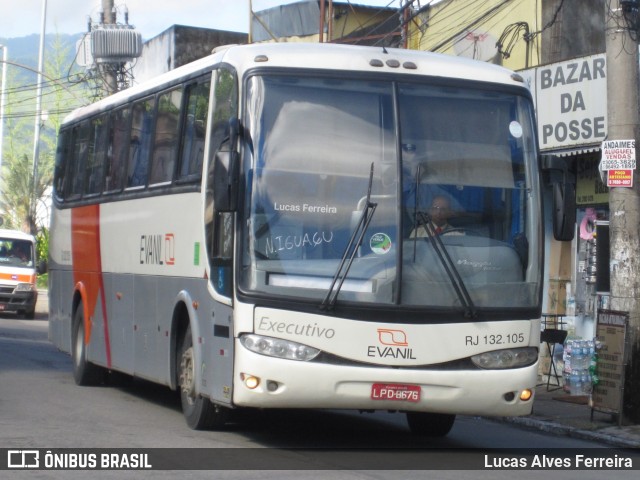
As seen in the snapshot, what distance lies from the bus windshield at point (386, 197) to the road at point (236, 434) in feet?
4.53

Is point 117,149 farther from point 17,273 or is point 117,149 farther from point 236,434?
point 17,273

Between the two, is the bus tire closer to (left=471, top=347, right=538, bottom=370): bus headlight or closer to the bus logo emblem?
the bus logo emblem

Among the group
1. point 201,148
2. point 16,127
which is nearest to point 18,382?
point 201,148

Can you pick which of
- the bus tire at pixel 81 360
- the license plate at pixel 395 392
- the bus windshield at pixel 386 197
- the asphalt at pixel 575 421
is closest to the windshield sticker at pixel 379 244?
the bus windshield at pixel 386 197

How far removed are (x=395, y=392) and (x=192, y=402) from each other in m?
2.41

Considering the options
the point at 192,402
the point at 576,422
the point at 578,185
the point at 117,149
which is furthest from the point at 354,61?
the point at 578,185

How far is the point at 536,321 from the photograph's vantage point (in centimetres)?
1040

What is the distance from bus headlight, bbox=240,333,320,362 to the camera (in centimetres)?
965

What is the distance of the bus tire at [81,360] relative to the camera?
51.0ft

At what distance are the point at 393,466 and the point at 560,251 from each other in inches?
368

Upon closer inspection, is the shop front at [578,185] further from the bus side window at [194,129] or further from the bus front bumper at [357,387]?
the bus side window at [194,129]

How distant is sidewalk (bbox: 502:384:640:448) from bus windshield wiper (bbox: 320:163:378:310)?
14.0 feet

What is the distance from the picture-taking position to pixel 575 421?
1388cm

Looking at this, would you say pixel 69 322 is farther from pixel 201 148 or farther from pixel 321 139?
pixel 321 139
